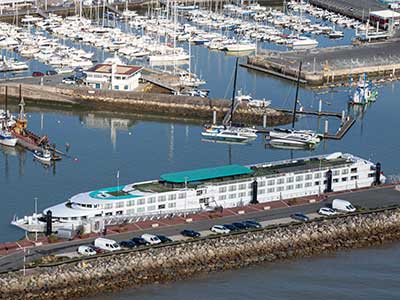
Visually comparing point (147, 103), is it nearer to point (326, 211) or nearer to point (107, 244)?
point (326, 211)

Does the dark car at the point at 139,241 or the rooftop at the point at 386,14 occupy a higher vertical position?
the rooftop at the point at 386,14

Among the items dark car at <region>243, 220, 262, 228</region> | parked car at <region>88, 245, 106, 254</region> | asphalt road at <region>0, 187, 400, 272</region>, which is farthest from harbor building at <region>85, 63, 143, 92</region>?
parked car at <region>88, 245, 106, 254</region>

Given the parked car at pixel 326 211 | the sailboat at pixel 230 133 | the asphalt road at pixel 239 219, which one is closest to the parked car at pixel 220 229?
the asphalt road at pixel 239 219

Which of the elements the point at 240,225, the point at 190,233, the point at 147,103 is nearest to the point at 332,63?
the point at 147,103

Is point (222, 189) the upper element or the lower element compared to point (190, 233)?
upper

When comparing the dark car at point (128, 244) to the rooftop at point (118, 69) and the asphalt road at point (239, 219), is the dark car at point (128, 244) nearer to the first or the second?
the asphalt road at point (239, 219)

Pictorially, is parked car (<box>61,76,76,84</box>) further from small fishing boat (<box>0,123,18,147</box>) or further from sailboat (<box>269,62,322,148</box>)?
sailboat (<box>269,62,322,148</box>)

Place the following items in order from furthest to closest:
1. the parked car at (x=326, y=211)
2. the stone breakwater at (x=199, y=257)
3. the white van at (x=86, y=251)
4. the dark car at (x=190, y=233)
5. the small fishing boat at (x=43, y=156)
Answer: the small fishing boat at (x=43, y=156)
the parked car at (x=326, y=211)
the dark car at (x=190, y=233)
the white van at (x=86, y=251)
the stone breakwater at (x=199, y=257)

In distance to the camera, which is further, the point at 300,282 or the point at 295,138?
the point at 295,138
